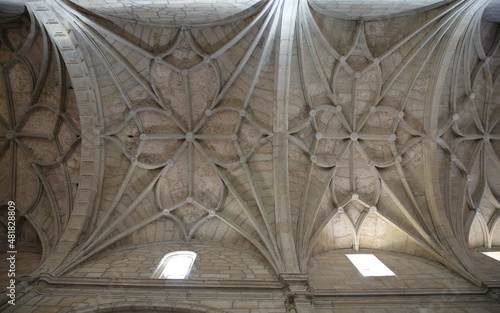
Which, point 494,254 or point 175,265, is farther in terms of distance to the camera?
point 494,254

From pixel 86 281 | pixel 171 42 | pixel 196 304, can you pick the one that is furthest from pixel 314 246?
pixel 171 42

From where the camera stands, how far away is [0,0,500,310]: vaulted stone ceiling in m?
9.50

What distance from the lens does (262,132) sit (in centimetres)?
1077

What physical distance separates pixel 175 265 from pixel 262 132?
Answer: 5.50 meters

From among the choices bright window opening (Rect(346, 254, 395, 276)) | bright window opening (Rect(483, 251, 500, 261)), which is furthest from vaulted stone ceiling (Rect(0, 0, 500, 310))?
bright window opening (Rect(346, 254, 395, 276))

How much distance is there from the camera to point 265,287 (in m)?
7.74

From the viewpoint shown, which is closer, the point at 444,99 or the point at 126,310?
the point at 126,310

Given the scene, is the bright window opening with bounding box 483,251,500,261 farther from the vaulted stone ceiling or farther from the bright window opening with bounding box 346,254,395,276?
the bright window opening with bounding box 346,254,395,276

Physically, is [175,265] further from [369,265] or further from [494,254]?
[494,254]

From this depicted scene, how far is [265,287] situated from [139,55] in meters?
8.38

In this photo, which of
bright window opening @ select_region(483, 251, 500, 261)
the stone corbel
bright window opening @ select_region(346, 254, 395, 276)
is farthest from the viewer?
bright window opening @ select_region(483, 251, 500, 261)

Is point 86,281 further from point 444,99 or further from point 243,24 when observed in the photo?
point 444,99

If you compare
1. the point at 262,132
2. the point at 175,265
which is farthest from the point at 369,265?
the point at 175,265

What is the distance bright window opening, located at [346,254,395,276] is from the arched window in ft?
18.4
